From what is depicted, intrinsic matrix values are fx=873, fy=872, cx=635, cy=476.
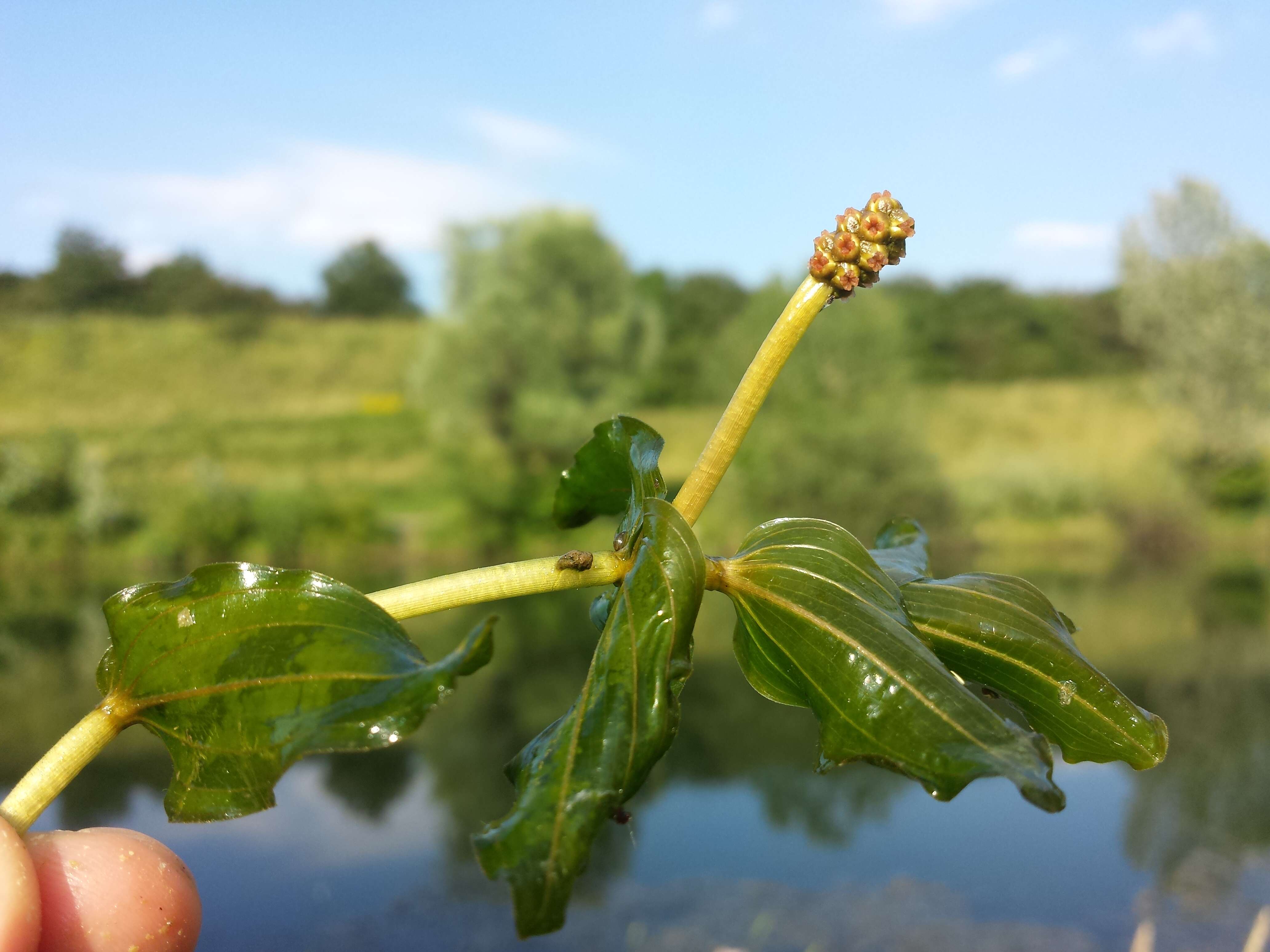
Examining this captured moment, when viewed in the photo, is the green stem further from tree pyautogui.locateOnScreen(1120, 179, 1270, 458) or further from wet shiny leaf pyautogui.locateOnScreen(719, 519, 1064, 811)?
tree pyautogui.locateOnScreen(1120, 179, 1270, 458)

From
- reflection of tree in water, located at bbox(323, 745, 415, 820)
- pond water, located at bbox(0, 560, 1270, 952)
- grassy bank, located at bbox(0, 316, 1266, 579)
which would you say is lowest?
reflection of tree in water, located at bbox(323, 745, 415, 820)

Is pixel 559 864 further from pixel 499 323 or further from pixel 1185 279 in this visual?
pixel 1185 279

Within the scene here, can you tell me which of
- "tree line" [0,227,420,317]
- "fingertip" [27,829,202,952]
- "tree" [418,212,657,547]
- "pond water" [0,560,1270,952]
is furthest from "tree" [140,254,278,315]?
"fingertip" [27,829,202,952]

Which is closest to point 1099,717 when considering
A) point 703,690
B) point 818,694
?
point 818,694

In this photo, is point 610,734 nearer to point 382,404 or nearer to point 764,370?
point 764,370

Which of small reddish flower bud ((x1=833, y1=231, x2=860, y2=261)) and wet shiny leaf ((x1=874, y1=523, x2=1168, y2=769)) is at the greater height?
small reddish flower bud ((x1=833, y1=231, x2=860, y2=261))

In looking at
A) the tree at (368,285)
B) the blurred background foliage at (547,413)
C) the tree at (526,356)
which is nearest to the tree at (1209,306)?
the blurred background foliage at (547,413)
